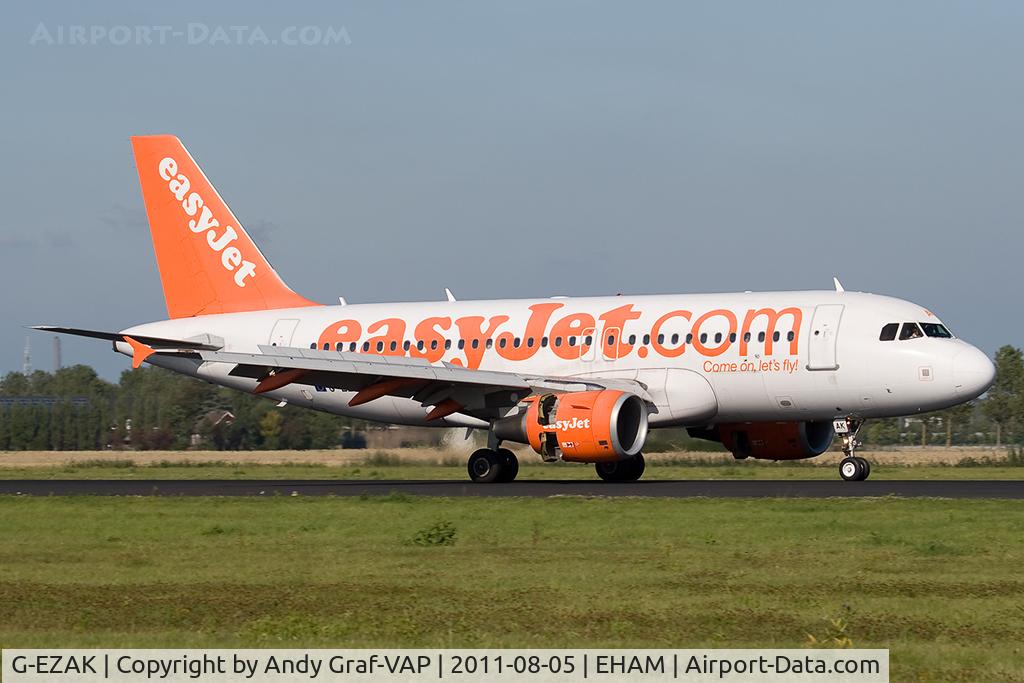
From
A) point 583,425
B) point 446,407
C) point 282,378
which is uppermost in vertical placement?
point 282,378

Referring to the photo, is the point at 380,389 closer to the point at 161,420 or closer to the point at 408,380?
the point at 408,380

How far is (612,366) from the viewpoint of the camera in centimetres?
3575

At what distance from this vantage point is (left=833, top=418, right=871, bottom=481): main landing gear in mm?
34062

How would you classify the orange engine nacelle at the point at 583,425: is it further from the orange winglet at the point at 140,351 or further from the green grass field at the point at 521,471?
the orange winglet at the point at 140,351

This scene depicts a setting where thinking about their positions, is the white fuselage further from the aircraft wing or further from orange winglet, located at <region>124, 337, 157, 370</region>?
orange winglet, located at <region>124, 337, 157, 370</region>

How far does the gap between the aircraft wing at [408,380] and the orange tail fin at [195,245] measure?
6.88 m

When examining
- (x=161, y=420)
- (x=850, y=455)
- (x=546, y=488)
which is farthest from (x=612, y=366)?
(x=161, y=420)

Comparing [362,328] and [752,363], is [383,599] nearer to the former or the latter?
[752,363]

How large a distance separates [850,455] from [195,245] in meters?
19.8

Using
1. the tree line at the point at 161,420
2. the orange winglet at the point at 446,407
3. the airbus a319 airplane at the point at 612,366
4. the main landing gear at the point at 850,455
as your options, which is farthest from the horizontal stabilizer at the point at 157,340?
the tree line at the point at 161,420

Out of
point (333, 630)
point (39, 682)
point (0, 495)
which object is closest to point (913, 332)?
point (0, 495)

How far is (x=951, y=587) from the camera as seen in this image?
15.5 m

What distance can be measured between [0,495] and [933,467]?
27.7 m

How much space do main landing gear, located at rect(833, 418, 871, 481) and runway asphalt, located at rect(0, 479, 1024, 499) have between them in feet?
0.95
